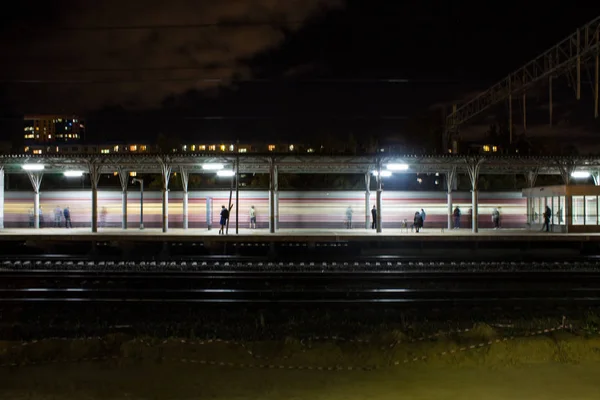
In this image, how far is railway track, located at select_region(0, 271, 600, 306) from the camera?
12102 millimetres

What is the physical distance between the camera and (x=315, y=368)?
7367 mm

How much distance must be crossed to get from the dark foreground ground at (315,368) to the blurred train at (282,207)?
21.4 m

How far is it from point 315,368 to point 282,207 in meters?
23.1

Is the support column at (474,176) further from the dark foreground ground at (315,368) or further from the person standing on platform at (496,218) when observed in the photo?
the dark foreground ground at (315,368)

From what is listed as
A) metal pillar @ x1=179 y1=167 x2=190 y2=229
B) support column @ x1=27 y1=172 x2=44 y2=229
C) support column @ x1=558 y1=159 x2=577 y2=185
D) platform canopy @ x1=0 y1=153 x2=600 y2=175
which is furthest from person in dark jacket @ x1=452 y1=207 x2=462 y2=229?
→ support column @ x1=27 y1=172 x2=44 y2=229

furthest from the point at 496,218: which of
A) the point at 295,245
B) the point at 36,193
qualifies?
the point at 36,193

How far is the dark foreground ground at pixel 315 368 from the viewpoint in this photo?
21.3 feet

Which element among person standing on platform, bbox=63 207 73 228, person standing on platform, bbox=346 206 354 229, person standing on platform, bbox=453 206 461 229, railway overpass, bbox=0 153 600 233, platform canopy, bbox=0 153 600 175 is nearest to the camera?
platform canopy, bbox=0 153 600 175

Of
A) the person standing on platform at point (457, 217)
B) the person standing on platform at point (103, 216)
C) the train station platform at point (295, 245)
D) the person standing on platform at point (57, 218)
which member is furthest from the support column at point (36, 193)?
the person standing on platform at point (457, 217)

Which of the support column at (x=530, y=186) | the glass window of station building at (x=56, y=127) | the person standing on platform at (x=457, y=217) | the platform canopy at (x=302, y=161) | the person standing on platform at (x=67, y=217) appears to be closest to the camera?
the platform canopy at (x=302, y=161)

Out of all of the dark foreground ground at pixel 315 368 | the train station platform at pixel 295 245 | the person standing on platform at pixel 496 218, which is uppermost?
Result: the person standing on platform at pixel 496 218

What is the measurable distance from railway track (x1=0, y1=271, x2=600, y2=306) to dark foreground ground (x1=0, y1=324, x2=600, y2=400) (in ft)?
11.0

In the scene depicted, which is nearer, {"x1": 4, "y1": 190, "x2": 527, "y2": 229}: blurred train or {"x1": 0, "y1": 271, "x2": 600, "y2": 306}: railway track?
{"x1": 0, "y1": 271, "x2": 600, "y2": 306}: railway track

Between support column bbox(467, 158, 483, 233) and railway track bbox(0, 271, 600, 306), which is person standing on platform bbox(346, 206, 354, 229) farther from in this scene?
railway track bbox(0, 271, 600, 306)
